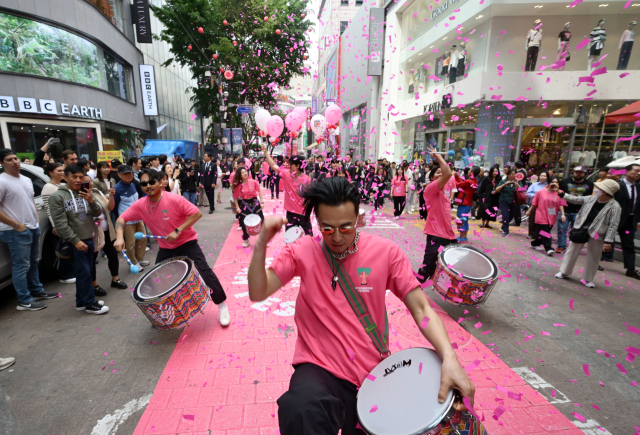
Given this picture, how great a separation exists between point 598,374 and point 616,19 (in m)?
14.7

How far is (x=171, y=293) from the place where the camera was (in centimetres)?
314

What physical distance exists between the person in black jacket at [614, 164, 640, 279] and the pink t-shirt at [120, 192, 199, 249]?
692 cm

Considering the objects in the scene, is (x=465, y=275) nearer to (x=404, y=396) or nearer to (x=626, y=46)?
(x=404, y=396)

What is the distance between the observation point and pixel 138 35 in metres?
20.8

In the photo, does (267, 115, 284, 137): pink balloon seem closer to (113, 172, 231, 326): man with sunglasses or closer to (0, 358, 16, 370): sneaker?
(113, 172, 231, 326): man with sunglasses

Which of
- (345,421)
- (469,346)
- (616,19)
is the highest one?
(616,19)

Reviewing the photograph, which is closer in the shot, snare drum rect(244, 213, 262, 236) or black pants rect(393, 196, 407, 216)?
snare drum rect(244, 213, 262, 236)

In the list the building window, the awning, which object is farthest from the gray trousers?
the building window

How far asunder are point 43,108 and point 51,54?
2.42 m

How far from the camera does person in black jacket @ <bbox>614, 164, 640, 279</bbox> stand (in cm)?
557

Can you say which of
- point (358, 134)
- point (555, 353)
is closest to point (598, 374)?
point (555, 353)

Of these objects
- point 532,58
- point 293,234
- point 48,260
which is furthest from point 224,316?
point 532,58

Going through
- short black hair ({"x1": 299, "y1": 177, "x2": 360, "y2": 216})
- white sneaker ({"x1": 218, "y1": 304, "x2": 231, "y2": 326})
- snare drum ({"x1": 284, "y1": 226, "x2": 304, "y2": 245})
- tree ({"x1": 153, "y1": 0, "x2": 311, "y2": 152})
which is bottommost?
white sneaker ({"x1": 218, "y1": 304, "x2": 231, "y2": 326})

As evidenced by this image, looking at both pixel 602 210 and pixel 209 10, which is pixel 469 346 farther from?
pixel 209 10
